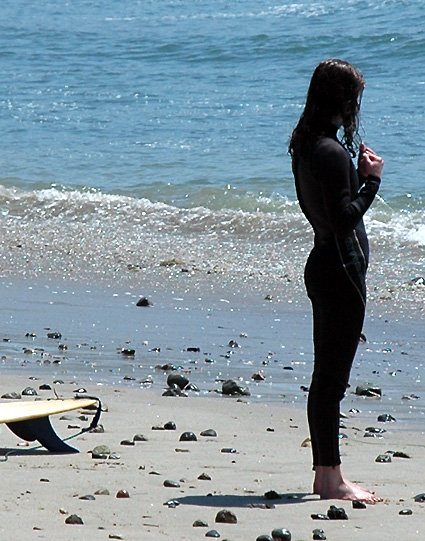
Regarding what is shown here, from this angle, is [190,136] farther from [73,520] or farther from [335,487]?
[73,520]

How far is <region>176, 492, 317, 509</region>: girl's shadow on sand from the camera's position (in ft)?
12.8

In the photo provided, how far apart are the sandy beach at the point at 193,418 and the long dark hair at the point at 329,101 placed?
50.3 inches

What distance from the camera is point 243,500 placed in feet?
13.0

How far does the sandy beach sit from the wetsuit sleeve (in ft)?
3.20

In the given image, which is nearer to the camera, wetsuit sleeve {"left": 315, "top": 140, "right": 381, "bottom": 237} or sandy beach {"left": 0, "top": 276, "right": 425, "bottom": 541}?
sandy beach {"left": 0, "top": 276, "right": 425, "bottom": 541}

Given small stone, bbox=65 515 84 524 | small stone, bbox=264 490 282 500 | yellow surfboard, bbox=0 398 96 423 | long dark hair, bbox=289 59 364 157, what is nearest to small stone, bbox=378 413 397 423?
yellow surfboard, bbox=0 398 96 423

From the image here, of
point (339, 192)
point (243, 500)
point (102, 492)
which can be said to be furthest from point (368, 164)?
point (102, 492)

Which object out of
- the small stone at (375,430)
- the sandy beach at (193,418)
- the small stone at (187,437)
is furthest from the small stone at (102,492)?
the small stone at (375,430)

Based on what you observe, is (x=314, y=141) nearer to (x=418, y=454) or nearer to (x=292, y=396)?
(x=418, y=454)

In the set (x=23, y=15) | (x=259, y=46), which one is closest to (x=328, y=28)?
(x=259, y=46)

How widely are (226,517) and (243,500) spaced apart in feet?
1.02

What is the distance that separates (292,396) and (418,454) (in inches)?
48.8

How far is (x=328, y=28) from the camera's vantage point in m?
23.3

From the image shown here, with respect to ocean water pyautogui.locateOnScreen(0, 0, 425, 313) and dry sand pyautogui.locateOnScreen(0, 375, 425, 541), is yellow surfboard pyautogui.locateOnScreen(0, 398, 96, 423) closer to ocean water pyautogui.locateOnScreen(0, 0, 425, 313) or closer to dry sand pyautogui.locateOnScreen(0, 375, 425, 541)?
dry sand pyautogui.locateOnScreen(0, 375, 425, 541)
